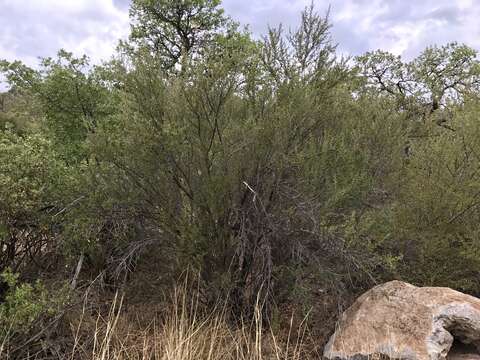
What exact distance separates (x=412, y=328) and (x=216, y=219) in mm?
2115

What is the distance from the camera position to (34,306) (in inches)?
147

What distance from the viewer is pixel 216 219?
4547mm

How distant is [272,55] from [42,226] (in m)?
3.24

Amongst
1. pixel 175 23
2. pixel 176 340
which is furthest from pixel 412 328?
pixel 175 23

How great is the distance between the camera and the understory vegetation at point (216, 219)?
4254 millimetres

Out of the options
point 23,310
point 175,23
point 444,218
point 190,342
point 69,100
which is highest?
point 175,23

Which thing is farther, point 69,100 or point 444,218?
point 69,100

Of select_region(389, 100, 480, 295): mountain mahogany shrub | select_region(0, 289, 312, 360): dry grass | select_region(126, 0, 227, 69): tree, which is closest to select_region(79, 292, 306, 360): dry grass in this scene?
select_region(0, 289, 312, 360): dry grass

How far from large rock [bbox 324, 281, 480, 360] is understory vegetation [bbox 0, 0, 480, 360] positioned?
34cm

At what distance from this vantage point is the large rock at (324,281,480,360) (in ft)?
12.7


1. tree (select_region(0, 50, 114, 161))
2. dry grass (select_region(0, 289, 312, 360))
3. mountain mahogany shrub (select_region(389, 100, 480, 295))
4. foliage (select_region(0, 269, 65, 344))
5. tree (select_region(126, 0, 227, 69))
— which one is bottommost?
dry grass (select_region(0, 289, 312, 360))

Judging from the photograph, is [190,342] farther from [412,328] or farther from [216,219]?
[412,328]

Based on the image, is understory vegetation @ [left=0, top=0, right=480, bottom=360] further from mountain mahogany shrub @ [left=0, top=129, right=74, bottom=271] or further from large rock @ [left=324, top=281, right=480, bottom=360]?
large rock @ [left=324, top=281, right=480, bottom=360]

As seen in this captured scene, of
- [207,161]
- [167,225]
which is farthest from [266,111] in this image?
[167,225]
